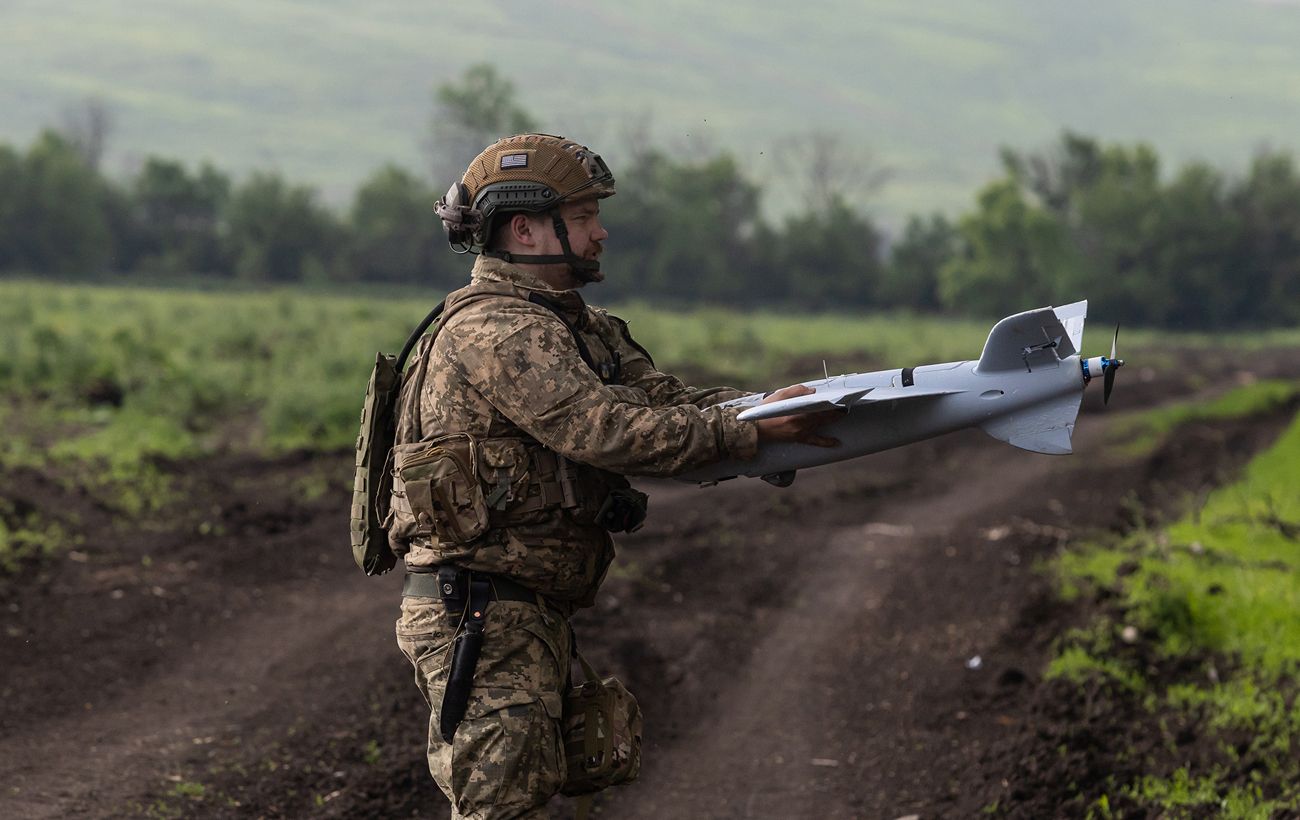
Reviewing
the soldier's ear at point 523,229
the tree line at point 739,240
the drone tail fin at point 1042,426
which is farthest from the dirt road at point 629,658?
the tree line at point 739,240

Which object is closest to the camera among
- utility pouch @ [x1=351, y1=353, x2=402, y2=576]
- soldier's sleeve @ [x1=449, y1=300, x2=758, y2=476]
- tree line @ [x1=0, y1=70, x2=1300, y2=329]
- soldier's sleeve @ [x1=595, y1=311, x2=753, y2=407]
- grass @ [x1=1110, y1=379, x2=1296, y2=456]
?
soldier's sleeve @ [x1=449, y1=300, x2=758, y2=476]

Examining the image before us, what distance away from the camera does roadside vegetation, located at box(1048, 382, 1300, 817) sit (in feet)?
19.7

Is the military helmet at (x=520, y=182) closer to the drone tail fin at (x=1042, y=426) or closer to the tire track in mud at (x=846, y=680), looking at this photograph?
the drone tail fin at (x=1042, y=426)

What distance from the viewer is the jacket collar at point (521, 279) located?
426cm

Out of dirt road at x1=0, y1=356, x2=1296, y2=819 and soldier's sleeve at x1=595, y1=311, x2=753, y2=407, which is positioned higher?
soldier's sleeve at x1=595, y1=311, x2=753, y2=407

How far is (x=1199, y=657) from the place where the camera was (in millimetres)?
7746

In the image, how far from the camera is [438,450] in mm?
4023

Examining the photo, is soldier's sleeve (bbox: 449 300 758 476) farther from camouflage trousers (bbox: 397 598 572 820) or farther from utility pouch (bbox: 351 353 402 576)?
camouflage trousers (bbox: 397 598 572 820)

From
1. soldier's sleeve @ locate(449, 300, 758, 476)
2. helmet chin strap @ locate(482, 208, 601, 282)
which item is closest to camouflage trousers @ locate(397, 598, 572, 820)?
soldier's sleeve @ locate(449, 300, 758, 476)

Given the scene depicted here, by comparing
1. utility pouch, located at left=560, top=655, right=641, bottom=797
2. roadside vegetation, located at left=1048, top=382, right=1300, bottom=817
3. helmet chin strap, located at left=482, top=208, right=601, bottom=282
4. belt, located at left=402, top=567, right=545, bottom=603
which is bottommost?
roadside vegetation, located at left=1048, top=382, right=1300, bottom=817

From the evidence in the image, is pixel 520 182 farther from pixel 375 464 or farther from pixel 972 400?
pixel 972 400

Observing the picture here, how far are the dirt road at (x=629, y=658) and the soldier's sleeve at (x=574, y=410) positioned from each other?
2.64m

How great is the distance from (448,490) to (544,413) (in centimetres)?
34

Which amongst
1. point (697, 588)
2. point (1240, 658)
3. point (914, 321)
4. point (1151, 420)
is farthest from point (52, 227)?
point (1240, 658)
